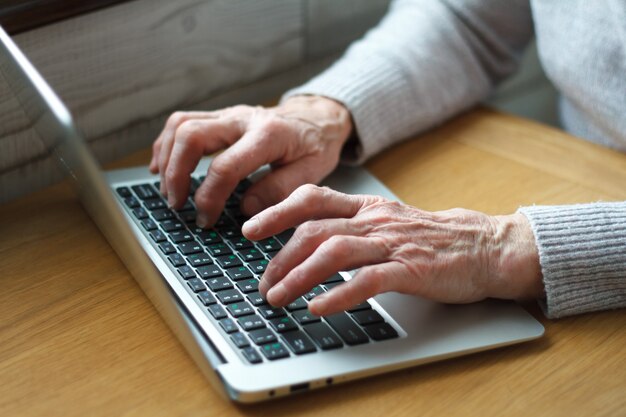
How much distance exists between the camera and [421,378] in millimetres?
648

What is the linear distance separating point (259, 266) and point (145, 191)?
198 mm

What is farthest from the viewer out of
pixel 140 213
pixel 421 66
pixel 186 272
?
pixel 421 66

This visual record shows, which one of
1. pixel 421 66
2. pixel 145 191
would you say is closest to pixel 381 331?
pixel 145 191

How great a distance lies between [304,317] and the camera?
67cm

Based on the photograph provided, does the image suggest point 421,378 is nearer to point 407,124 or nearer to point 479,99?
point 407,124

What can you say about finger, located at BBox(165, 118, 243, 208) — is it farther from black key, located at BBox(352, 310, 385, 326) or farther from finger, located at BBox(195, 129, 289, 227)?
black key, located at BBox(352, 310, 385, 326)

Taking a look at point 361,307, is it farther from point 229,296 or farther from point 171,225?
point 171,225

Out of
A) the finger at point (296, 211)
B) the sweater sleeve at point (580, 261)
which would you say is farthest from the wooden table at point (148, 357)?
the finger at point (296, 211)

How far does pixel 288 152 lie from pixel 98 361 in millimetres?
327

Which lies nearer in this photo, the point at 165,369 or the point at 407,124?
the point at 165,369

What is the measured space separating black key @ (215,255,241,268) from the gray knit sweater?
0.28 metres

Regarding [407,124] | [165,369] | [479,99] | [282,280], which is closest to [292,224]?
[282,280]

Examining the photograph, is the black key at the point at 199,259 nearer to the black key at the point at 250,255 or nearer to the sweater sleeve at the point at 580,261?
the black key at the point at 250,255

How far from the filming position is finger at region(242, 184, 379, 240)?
0.71m
